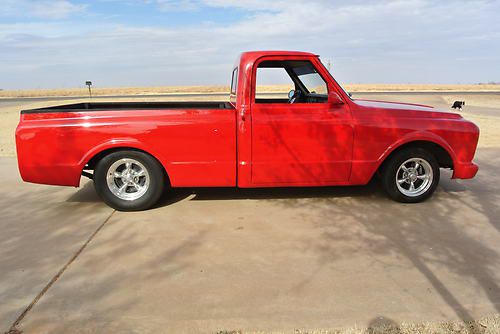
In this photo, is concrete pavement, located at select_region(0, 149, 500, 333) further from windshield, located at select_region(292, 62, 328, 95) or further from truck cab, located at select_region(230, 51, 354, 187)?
windshield, located at select_region(292, 62, 328, 95)

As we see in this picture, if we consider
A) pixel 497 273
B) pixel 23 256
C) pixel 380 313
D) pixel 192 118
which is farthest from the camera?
pixel 192 118

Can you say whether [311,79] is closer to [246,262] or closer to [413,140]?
[413,140]

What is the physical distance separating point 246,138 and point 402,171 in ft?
6.91

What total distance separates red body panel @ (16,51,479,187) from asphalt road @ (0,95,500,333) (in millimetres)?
468

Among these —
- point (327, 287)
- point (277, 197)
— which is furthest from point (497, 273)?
point (277, 197)

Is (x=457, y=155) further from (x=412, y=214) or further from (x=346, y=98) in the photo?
(x=346, y=98)

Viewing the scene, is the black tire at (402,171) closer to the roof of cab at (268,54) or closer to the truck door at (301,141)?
the truck door at (301,141)

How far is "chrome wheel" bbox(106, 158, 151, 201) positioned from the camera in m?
4.26

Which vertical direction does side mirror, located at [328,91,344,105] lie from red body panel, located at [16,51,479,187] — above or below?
above

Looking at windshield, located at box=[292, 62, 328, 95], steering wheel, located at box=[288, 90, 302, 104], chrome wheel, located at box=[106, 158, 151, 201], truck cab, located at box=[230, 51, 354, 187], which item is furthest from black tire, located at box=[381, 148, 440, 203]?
chrome wheel, located at box=[106, 158, 151, 201]

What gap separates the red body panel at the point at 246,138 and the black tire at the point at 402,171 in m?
0.19

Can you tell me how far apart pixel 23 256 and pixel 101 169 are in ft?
4.20

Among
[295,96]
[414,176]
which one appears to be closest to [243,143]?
[295,96]

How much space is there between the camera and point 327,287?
272cm
